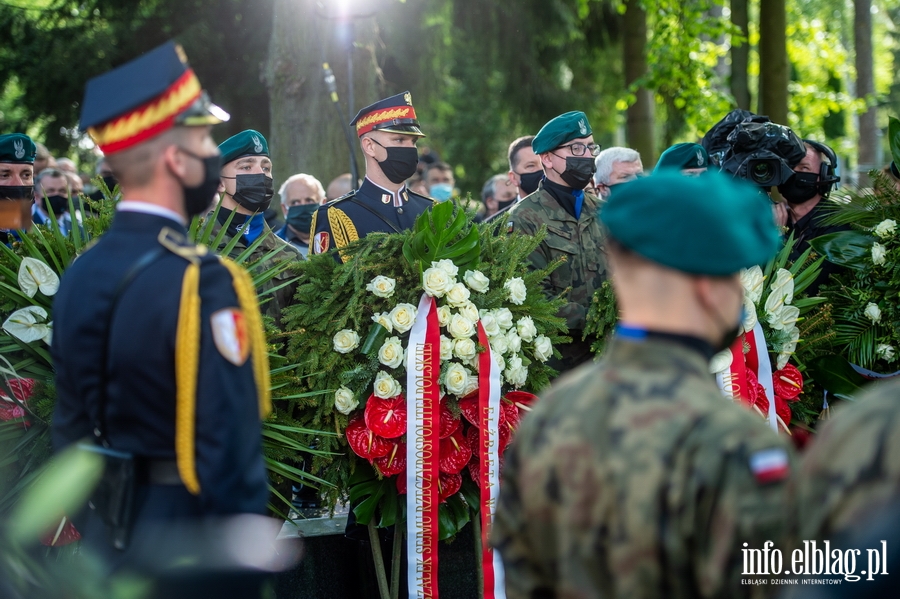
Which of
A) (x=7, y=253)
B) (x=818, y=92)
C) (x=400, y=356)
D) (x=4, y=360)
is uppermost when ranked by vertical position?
(x=7, y=253)

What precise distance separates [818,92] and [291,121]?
→ 10.7 meters

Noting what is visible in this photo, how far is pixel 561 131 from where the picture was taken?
17.9ft

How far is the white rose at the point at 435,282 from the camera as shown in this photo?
4.21 meters

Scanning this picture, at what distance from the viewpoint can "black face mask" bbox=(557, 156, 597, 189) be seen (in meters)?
5.45

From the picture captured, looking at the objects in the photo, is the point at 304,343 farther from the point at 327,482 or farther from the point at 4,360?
the point at 4,360

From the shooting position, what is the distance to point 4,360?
12.2ft

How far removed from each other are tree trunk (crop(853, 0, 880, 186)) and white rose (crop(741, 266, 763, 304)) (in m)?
10.1

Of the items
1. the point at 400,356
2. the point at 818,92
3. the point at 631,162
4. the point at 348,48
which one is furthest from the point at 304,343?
the point at 818,92

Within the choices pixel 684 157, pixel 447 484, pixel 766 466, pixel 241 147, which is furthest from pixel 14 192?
pixel 766 466

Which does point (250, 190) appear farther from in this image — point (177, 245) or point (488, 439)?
point (177, 245)

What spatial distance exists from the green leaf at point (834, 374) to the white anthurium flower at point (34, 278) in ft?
11.7

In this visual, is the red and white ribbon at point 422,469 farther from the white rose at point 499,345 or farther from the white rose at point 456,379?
the white rose at point 499,345

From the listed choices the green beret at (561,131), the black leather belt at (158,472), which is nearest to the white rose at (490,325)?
the green beret at (561,131)

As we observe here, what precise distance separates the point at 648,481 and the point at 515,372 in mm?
2561
